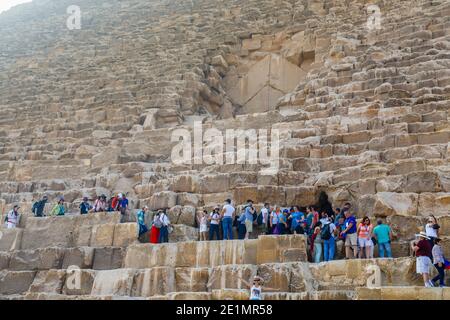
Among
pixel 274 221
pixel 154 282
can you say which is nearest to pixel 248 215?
pixel 274 221

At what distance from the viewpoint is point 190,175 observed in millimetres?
12438

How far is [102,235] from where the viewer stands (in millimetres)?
11094

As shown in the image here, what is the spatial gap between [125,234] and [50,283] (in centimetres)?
157

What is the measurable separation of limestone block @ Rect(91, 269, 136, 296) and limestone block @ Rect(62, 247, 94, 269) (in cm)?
88

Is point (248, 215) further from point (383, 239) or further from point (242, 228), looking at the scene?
point (383, 239)

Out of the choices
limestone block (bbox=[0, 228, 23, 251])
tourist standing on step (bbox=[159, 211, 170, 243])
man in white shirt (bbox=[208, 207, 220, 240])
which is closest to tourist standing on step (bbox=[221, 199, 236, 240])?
man in white shirt (bbox=[208, 207, 220, 240])

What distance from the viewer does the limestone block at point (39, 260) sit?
10609 millimetres

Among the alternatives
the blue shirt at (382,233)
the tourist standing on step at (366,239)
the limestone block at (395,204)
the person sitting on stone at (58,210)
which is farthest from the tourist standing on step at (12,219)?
the blue shirt at (382,233)

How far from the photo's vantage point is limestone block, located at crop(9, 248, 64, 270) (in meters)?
10.6

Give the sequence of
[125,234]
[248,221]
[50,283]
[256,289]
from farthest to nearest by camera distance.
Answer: [125,234], [248,221], [50,283], [256,289]

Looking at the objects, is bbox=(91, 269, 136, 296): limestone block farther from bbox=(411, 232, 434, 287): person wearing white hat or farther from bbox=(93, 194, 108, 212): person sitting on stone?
bbox=(411, 232, 434, 287): person wearing white hat

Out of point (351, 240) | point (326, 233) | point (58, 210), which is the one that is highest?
point (58, 210)

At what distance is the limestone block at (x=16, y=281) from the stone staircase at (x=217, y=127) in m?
0.03

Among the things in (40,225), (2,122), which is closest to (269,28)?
(2,122)
